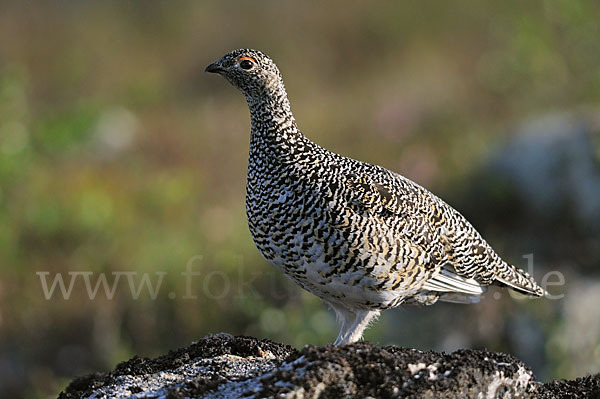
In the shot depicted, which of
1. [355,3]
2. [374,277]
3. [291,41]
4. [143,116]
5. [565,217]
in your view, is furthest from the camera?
[355,3]

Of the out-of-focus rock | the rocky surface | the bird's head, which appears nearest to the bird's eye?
the bird's head

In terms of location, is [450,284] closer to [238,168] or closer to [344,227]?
[344,227]

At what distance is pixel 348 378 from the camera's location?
2775mm

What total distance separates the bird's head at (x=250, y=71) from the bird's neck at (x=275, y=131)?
0.05 m

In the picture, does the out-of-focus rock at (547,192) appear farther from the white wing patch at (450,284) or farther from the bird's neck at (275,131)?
the bird's neck at (275,131)

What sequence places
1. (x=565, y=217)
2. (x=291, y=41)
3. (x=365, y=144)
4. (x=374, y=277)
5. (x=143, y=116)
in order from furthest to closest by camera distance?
(x=291, y=41), (x=143, y=116), (x=365, y=144), (x=565, y=217), (x=374, y=277)

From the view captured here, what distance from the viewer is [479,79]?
1416 cm

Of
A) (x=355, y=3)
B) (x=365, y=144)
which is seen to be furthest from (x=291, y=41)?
(x=365, y=144)

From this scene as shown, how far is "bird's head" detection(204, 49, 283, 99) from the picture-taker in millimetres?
4289

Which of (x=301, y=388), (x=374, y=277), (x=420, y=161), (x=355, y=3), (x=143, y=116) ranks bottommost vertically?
(x=301, y=388)

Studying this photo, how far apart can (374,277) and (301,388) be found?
51.1 inches

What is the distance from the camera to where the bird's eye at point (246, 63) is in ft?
14.0

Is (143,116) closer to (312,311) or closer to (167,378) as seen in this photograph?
(312,311)

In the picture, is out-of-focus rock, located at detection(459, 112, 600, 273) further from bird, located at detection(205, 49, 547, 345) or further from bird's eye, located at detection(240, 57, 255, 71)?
bird's eye, located at detection(240, 57, 255, 71)
